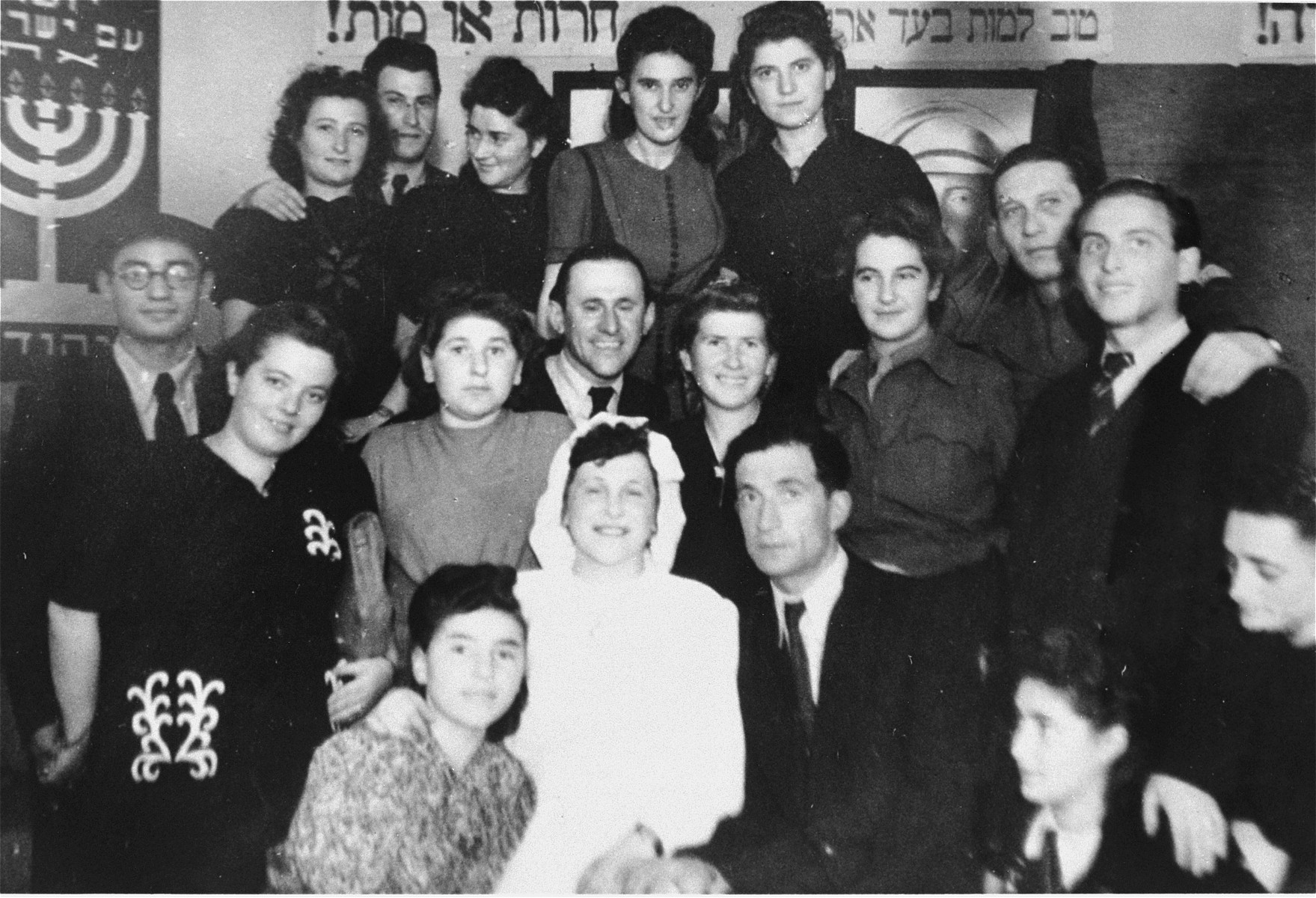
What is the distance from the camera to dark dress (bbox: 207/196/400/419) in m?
1.82

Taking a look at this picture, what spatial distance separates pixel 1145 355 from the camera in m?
1.80

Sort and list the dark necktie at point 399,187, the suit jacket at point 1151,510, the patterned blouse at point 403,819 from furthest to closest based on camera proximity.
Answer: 1. the dark necktie at point 399,187
2. the suit jacket at point 1151,510
3. the patterned blouse at point 403,819

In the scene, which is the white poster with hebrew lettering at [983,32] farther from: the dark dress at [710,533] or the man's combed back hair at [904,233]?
the dark dress at [710,533]

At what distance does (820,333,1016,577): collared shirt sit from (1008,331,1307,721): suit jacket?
7 cm

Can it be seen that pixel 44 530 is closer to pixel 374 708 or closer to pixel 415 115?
pixel 374 708

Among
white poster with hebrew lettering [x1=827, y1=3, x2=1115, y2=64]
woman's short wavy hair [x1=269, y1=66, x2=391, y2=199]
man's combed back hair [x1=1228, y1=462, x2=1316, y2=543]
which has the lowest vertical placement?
man's combed back hair [x1=1228, y1=462, x2=1316, y2=543]

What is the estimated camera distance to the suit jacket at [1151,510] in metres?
1.77

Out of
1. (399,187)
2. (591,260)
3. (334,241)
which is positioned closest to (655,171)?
(591,260)

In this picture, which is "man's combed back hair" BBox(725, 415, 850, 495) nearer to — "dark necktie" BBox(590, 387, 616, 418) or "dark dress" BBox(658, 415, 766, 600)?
"dark dress" BBox(658, 415, 766, 600)

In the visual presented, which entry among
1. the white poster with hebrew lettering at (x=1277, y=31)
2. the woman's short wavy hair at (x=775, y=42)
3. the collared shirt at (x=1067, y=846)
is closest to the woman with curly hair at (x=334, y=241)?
the woman's short wavy hair at (x=775, y=42)

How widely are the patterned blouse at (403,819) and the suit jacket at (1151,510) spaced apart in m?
0.84

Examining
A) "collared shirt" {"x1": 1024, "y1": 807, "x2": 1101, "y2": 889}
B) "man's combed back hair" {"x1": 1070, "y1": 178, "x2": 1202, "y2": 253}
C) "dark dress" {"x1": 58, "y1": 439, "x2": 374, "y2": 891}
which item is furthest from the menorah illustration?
"collared shirt" {"x1": 1024, "y1": 807, "x2": 1101, "y2": 889}

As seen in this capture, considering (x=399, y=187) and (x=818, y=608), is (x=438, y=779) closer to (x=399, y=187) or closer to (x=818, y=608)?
(x=818, y=608)

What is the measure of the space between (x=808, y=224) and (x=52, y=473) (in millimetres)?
1254
